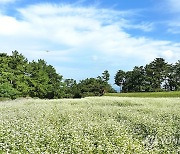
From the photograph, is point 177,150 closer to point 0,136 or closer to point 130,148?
point 130,148

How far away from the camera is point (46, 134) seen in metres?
9.89

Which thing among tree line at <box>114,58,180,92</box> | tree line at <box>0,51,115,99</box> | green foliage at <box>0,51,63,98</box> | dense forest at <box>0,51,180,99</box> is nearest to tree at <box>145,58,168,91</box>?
tree line at <box>114,58,180,92</box>

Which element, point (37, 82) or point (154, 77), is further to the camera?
point (154, 77)

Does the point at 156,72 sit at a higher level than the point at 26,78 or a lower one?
higher

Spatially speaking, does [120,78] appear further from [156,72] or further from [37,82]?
[37,82]

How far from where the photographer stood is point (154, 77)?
9025 cm

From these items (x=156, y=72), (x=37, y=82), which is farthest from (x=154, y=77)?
(x=37, y=82)

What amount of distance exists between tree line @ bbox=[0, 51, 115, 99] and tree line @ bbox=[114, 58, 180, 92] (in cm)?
2839

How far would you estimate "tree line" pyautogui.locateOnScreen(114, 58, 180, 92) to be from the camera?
294 feet

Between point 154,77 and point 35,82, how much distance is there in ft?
157

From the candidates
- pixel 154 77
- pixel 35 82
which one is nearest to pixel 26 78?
pixel 35 82

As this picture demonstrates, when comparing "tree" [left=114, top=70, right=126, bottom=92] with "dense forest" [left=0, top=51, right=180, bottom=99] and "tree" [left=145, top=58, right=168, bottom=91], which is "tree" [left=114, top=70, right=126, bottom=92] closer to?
"tree" [left=145, top=58, right=168, bottom=91]

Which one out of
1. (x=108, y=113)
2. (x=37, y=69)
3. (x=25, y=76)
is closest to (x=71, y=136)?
(x=108, y=113)

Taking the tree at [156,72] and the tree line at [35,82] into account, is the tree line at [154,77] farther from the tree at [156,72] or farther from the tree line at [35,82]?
the tree line at [35,82]
